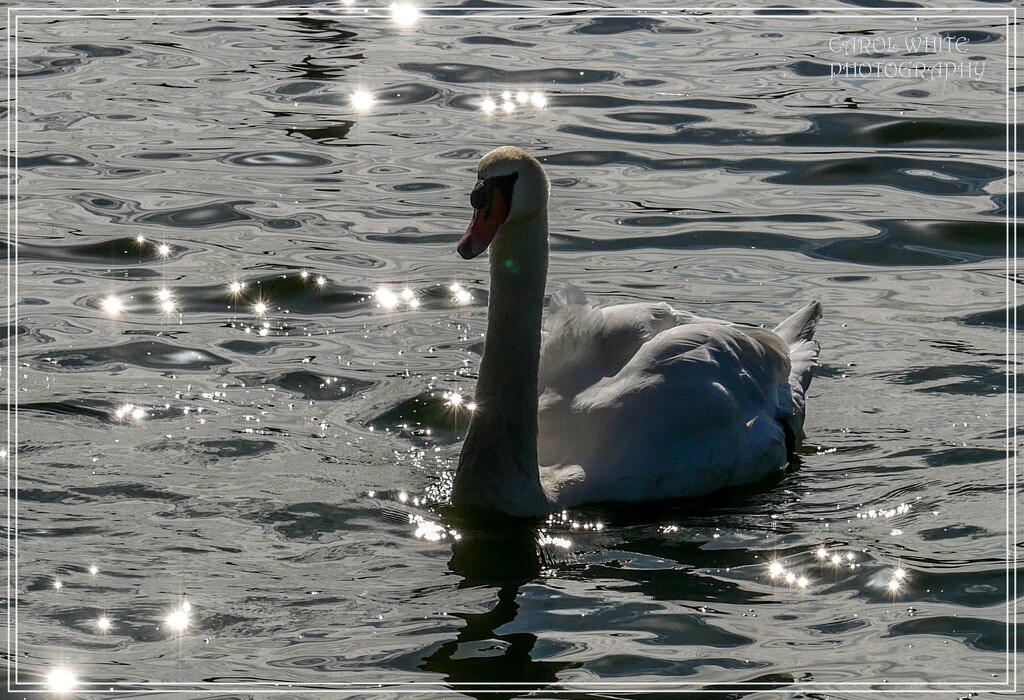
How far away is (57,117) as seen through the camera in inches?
570

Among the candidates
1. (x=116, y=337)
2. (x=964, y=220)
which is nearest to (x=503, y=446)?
(x=116, y=337)

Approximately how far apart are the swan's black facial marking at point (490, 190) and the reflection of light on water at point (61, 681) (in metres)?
2.72

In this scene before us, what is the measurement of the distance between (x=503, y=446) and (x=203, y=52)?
10.9 meters

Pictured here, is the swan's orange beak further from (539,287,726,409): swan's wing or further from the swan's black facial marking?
(539,287,726,409): swan's wing

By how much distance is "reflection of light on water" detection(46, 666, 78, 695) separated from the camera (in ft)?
19.1

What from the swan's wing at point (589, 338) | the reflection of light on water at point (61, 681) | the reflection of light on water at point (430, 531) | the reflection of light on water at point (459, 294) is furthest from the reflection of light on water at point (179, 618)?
the reflection of light on water at point (459, 294)

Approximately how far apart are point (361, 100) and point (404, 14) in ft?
12.1

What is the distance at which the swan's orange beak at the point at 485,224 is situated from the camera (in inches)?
272

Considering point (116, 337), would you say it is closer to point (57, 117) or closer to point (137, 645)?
point (137, 645)

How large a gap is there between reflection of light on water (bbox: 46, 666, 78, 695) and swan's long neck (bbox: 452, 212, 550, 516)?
86.6 inches

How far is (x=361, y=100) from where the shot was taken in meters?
15.5

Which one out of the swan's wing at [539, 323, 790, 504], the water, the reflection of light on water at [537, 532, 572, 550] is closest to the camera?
the water

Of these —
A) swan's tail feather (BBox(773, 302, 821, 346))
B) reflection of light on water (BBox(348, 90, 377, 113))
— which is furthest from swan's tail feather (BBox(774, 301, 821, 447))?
reflection of light on water (BBox(348, 90, 377, 113))

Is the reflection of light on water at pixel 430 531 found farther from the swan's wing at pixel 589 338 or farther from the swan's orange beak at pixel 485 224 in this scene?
the swan's orange beak at pixel 485 224
